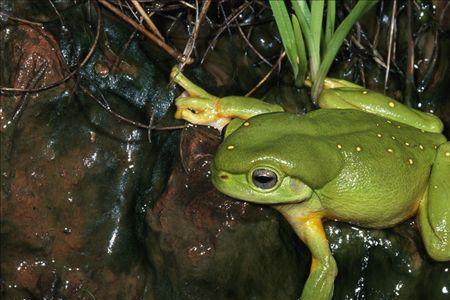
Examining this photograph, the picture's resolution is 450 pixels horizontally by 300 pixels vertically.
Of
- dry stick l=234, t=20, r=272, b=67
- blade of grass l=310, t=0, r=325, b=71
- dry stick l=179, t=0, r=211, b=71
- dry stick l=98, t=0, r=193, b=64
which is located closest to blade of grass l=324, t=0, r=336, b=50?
blade of grass l=310, t=0, r=325, b=71

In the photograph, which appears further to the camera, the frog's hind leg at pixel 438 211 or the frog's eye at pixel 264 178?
the frog's hind leg at pixel 438 211

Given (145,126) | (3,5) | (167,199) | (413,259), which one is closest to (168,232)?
(167,199)

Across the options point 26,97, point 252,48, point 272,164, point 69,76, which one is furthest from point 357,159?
point 26,97

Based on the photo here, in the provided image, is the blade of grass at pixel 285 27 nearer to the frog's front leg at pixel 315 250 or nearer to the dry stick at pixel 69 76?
the frog's front leg at pixel 315 250

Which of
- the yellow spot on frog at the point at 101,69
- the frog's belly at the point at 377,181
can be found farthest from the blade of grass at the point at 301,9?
the yellow spot on frog at the point at 101,69

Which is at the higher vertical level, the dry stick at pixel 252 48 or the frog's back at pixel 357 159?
the dry stick at pixel 252 48

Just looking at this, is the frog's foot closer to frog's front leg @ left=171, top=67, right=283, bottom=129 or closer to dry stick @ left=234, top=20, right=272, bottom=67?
frog's front leg @ left=171, top=67, right=283, bottom=129
